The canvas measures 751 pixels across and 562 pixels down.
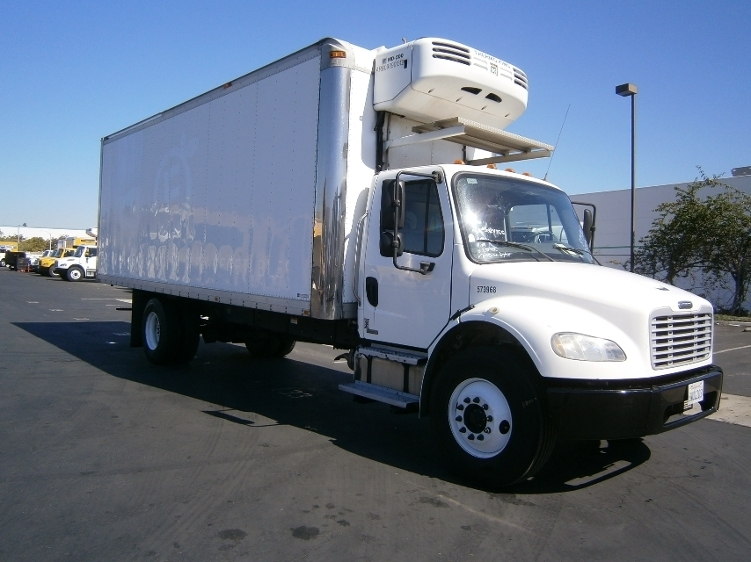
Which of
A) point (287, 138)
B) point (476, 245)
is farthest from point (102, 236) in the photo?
point (476, 245)

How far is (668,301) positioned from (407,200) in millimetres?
2450

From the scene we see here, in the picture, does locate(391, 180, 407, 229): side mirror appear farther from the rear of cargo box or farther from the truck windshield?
the rear of cargo box

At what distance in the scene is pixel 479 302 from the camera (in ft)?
17.1

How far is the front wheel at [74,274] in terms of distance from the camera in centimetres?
3750

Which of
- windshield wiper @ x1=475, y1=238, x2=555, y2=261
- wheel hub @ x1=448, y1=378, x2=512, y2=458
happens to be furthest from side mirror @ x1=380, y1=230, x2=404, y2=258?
wheel hub @ x1=448, y1=378, x2=512, y2=458

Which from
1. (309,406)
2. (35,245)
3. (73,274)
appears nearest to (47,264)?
(73,274)

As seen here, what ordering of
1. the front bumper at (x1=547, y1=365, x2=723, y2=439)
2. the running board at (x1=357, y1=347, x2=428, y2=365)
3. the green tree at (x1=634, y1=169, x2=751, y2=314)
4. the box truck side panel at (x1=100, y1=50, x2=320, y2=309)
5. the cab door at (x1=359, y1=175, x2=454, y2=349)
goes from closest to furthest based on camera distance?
the front bumper at (x1=547, y1=365, x2=723, y2=439), the cab door at (x1=359, y1=175, x2=454, y2=349), the running board at (x1=357, y1=347, x2=428, y2=365), the box truck side panel at (x1=100, y1=50, x2=320, y2=309), the green tree at (x1=634, y1=169, x2=751, y2=314)

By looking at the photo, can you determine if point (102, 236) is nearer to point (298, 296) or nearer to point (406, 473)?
point (298, 296)

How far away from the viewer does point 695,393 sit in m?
4.83

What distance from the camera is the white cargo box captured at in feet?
20.4

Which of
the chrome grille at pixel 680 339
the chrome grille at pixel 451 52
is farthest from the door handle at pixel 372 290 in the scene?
the chrome grille at pixel 680 339

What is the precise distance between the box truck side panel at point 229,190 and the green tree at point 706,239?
18.2 meters

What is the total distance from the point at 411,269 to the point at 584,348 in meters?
1.82

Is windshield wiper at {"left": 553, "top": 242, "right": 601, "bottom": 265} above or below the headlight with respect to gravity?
above
